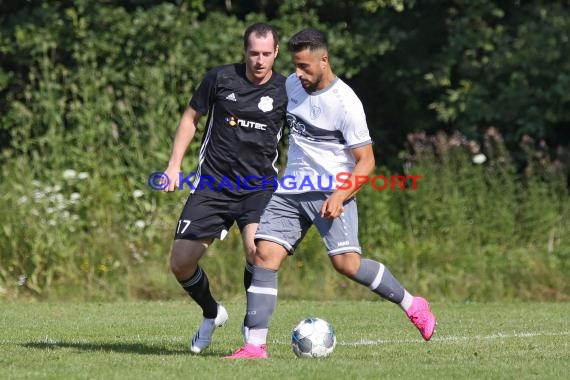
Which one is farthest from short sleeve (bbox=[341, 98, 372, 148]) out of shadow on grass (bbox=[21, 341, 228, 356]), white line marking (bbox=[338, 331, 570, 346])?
white line marking (bbox=[338, 331, 570, 346])

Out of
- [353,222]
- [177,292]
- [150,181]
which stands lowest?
[177,292]

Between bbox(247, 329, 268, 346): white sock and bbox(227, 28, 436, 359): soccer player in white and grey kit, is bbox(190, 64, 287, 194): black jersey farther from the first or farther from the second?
bbox(247, 329, 268, 346): white sock

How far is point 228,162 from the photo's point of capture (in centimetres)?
824

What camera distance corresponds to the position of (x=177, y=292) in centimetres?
1335

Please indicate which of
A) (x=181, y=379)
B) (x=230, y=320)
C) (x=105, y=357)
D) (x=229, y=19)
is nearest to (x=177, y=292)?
(x=230, y=320)

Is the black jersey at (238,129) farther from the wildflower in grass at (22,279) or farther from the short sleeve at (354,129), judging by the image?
the wildflower in grass at (22,279)

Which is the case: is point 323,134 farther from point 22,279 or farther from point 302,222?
point 22,279

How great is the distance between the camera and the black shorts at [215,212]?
8.20 meters

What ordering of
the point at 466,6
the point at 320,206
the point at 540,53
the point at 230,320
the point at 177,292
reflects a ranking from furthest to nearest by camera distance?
1. the point at 466,6
2. the point at 540,53
3. the point at 177,292
4. the point at 230,320
5. the point at 320,206

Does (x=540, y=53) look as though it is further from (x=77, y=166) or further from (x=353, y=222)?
(x=353, y=222)

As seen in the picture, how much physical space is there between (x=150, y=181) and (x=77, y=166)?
100 centimetres

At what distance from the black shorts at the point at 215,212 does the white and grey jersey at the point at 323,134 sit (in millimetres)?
684

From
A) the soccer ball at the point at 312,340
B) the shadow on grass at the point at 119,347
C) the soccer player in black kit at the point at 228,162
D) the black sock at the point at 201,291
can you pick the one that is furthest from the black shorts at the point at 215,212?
the soccer ball at the point at 312,340

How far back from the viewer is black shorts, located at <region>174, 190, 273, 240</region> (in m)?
8.20
